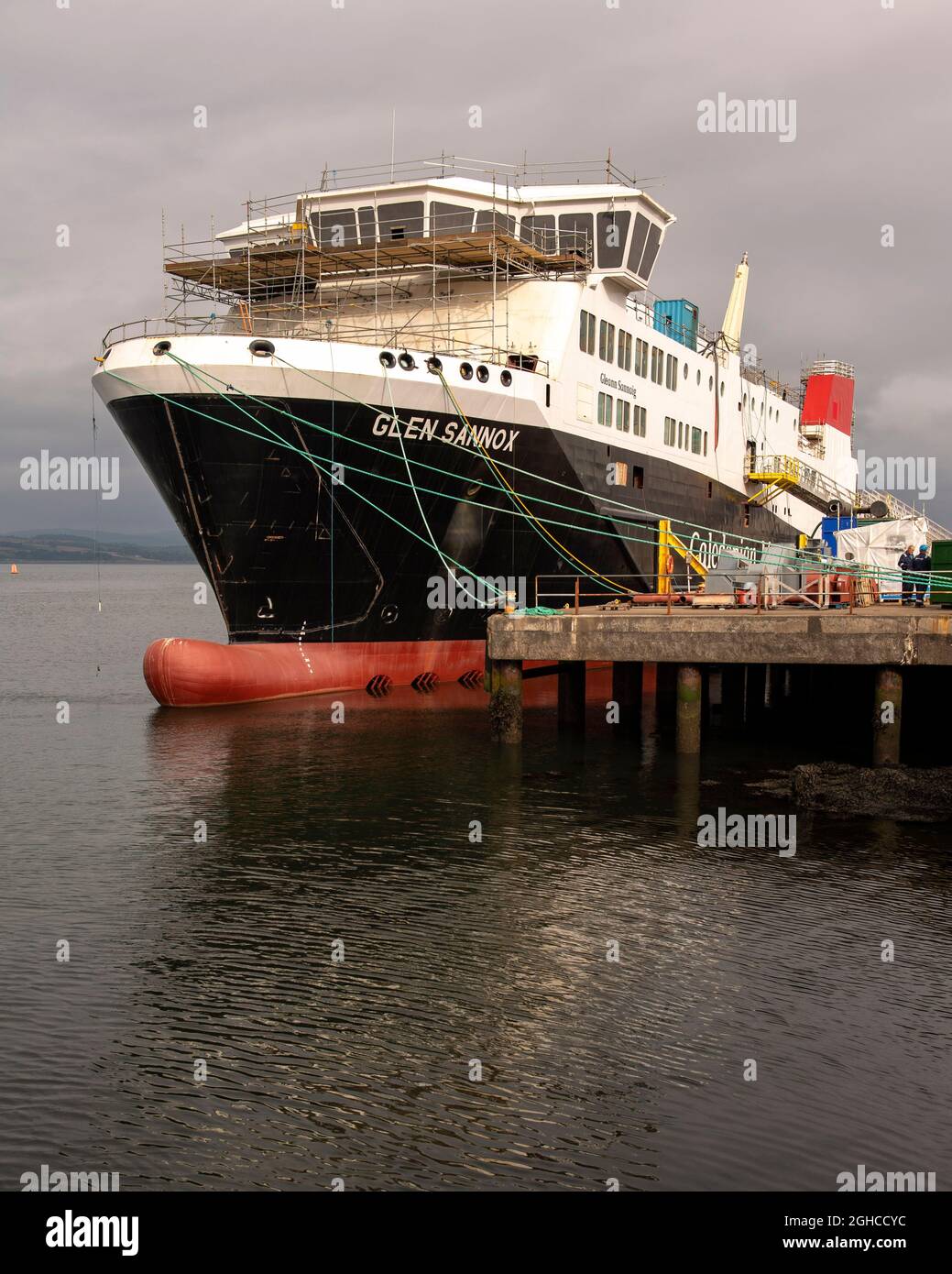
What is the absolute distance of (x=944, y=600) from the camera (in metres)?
25.7

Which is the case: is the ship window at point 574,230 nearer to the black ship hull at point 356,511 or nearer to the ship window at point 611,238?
the ship window at point 611,238

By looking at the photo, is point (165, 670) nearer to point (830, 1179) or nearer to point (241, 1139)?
point (241, 1139)

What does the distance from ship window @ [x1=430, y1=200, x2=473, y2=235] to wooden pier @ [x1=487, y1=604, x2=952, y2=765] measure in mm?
13714

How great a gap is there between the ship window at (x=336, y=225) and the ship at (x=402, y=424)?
2.1 inches

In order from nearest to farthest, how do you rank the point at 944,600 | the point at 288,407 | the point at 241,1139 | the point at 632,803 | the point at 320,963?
the point at 241,1139, the point at 320,963, the point at 632,803, the point at 944,600, the point at 288,407

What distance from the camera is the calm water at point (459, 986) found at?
31.1ft

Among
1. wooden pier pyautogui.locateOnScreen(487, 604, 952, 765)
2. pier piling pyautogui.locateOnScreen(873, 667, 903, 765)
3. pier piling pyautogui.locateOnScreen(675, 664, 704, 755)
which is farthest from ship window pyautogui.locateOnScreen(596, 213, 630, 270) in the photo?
pier piling pyautogui.locateOnScreen(873, 667, 903, 765)

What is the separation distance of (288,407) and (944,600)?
15.6 m

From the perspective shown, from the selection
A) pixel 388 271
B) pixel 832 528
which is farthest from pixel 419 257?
pixel 832 528

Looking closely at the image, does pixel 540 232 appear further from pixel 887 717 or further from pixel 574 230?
pixel 887 717

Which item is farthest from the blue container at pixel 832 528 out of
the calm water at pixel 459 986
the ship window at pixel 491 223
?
the calm water at pixel 459 986

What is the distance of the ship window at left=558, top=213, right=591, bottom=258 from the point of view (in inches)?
1419

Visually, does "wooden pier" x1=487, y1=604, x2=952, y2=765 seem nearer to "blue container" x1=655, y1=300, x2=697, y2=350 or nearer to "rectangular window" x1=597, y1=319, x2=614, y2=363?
"rectangular window" x1=597, y1=319, x2=614, y2=363
